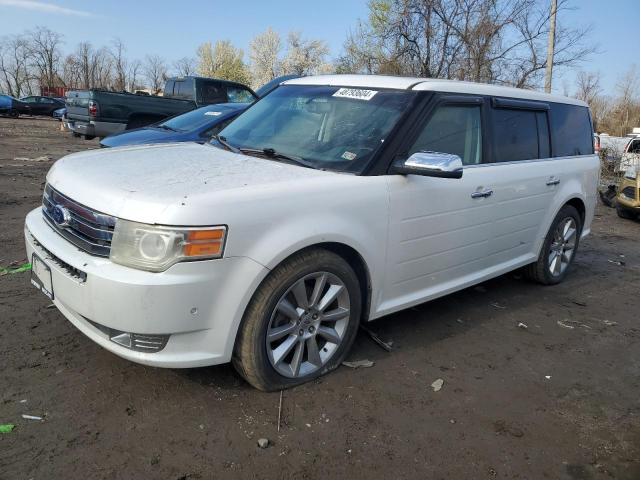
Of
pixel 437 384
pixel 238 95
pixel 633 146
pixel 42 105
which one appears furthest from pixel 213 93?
pixel 42 105

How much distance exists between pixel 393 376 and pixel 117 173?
206 centimetres

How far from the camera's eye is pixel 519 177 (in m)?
4.36

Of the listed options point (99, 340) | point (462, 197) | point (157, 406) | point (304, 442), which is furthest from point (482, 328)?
point (99, 340)

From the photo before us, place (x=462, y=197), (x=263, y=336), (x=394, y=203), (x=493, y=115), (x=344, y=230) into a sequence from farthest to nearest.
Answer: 1. (x=493, y=115)
2. (x=462, y=197)
3. (x=394, y=203)
4. (x=344, y=230)
5. (x=263, y=336)

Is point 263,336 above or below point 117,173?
below

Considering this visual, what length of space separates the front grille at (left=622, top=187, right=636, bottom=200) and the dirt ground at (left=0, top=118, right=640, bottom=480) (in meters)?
7.08

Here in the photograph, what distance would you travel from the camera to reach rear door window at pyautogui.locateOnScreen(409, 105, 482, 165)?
3.60m

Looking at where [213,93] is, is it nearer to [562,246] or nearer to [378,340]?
[562,246]

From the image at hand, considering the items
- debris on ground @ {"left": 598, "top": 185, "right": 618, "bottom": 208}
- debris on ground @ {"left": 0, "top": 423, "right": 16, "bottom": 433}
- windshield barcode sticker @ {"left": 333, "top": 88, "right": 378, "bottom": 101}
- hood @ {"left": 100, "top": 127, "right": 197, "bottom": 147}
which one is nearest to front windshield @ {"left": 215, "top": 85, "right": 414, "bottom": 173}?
windshield barcode sticker @ {"left": 333, "top": 88, "right": 378, "bottom": 101}

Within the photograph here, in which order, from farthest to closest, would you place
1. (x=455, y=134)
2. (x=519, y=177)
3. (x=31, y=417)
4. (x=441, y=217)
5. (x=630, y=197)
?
(x=630, y=197) < (x=519, y=177) < (x=455, y=134) < (x=441, y=217) < (x=31, y=417)

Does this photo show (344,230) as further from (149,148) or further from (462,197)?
(149,148)

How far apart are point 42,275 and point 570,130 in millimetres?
4843

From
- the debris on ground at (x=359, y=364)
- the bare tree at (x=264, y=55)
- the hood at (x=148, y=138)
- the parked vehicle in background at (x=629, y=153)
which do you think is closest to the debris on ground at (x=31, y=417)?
the debris on ground at (x=359, y=364)

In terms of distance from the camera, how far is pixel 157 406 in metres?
2.83
